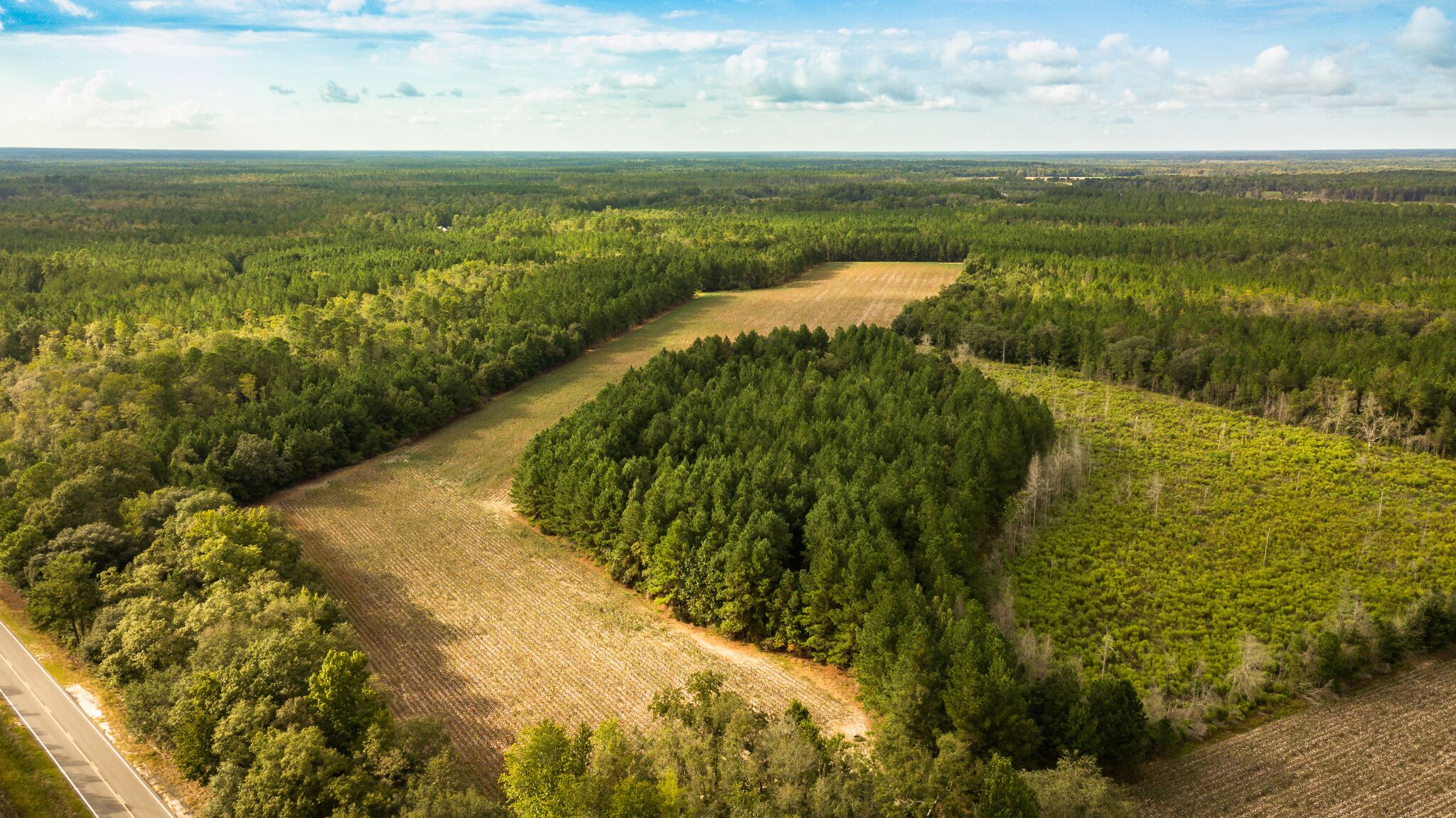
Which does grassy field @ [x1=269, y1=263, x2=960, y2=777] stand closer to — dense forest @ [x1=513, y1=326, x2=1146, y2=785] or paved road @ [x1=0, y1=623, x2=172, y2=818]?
dense forest @ [x1=513, y1=326, x2=1146, y2=785]

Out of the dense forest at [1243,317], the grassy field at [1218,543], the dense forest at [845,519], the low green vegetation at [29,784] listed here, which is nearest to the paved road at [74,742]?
the low green vegetation at [29,784]

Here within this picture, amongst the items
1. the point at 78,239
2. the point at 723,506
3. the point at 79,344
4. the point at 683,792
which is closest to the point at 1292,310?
the point at 723,506

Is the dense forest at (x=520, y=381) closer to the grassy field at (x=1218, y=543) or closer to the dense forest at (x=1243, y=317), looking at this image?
the dense forest at (x=1243, y=317)

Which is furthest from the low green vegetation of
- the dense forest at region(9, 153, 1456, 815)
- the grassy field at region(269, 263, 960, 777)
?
the grassy field at region(269, 263, 960, 777)

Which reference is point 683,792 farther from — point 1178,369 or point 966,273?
point 966,273

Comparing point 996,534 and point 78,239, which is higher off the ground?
point 78,239
